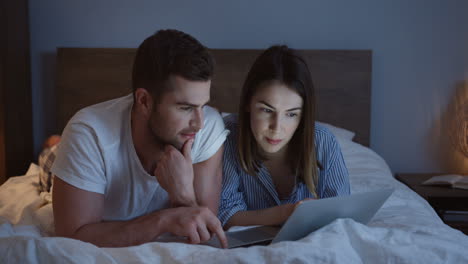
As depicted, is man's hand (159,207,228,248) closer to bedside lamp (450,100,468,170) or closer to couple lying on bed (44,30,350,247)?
couple lying on bed (44,30,350,247)

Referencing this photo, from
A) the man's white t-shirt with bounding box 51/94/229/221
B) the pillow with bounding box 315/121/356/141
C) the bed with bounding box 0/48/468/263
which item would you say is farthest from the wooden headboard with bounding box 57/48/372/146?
the man's white t-shirt with bounding box 51/94/229/221

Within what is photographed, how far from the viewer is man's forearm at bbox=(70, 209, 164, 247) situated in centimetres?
119

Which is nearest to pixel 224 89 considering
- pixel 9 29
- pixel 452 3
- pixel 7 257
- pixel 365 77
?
pixel 365 77

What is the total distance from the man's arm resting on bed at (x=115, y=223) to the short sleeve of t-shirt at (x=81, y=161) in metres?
0.02

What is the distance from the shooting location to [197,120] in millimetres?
1328

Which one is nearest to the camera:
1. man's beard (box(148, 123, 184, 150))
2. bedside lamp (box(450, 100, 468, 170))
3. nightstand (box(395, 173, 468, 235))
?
man's beard (box(148, 123, 184, 150))

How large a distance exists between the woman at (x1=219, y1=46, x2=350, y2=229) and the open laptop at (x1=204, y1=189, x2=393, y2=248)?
0.57 feet

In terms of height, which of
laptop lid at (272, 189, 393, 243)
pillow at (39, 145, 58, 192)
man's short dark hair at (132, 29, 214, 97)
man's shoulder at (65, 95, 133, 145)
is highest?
man's short dark hair at (132, 29, 214, 97)

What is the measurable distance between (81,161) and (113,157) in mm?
96

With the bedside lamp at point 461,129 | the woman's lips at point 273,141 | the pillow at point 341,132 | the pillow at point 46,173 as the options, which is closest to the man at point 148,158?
the woman's lips at point 273,141

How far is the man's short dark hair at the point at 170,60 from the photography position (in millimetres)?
1305

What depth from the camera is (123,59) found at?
2.75 m

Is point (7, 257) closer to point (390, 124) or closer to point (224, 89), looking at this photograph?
point (224, 89)

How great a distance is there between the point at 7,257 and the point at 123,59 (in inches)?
78.5
